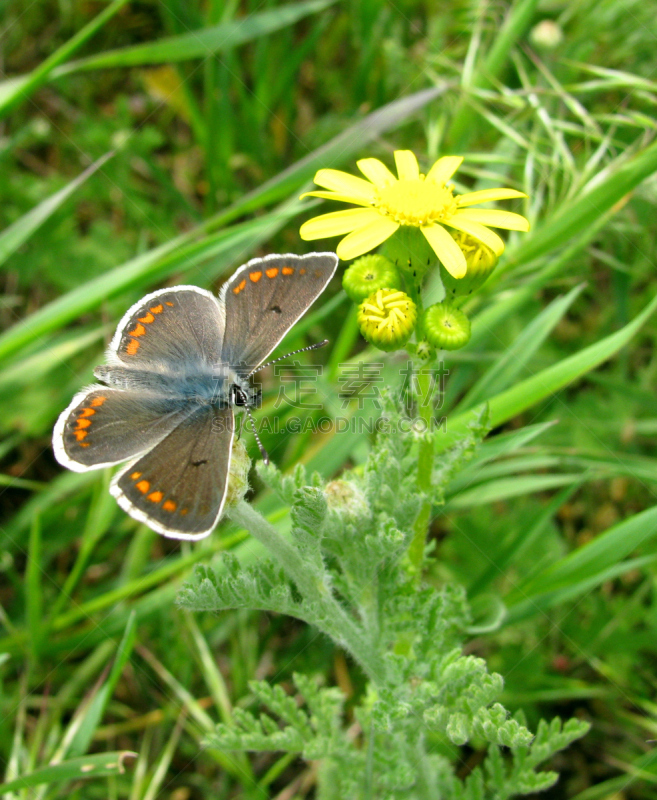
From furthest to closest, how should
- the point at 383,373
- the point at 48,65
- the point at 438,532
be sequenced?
the point at 438,532 < the point at 383,373 < the point at 48,65

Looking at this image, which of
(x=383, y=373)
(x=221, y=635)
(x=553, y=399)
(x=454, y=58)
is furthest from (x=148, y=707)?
(x=454, y=58)

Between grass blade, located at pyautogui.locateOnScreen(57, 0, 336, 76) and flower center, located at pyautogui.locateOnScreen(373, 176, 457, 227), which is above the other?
grass blade, located at pyautogui.locateOnScreen(57, 0, 336, 76)

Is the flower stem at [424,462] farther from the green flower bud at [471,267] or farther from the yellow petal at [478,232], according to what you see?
the yellow petal at [478,232]

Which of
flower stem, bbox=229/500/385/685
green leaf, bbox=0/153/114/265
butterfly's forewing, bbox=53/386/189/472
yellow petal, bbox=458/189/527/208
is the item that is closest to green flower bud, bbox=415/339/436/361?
yellow petal, bbox=458/189/527/208

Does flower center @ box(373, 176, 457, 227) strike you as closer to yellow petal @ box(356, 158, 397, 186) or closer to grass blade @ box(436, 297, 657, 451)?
yellow petal @ box(356, 158, 397, 186)

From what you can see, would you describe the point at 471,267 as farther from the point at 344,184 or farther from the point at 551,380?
the point at 551,380

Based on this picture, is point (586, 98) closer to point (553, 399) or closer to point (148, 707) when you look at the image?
point (553, 399)

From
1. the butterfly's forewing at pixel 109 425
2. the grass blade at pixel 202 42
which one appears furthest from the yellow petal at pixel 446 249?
the grass blade at pixel 202 42
